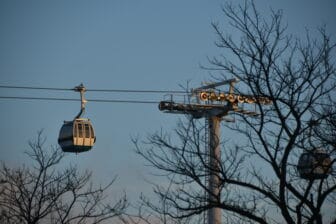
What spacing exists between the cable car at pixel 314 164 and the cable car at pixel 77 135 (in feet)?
33.1

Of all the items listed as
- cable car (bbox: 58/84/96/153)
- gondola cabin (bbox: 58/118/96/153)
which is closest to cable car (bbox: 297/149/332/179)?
cable car (bbox: 58/84/96/153)

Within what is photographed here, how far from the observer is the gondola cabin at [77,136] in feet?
74.2

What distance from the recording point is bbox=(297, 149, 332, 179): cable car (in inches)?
494

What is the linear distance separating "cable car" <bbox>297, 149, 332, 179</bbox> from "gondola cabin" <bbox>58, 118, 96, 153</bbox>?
34.1 feet

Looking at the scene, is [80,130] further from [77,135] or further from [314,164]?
[314,164]

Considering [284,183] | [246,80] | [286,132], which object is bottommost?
[284,183]

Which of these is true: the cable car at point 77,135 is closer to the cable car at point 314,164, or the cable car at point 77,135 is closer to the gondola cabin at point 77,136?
the gondola cabin at point 77,136

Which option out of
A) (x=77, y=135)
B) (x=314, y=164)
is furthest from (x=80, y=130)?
(x=314, y=164)

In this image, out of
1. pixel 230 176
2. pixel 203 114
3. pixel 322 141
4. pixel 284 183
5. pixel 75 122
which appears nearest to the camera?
pixel 284 183

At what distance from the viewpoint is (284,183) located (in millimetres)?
11930

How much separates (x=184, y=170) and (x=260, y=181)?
1.74 metres

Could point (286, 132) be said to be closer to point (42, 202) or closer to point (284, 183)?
point (284, 183)

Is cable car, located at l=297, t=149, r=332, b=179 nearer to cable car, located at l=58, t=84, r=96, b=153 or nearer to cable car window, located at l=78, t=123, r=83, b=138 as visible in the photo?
cable car, located at l=58, t=84, r=96, b=153

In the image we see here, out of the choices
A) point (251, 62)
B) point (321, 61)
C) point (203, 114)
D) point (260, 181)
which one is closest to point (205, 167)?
point (260, 181)
